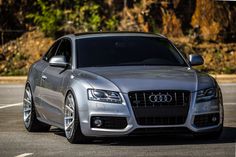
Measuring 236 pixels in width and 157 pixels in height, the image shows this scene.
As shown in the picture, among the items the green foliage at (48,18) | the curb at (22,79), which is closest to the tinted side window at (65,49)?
the curb at (22,79)

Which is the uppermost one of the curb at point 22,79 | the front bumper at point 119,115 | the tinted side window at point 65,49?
the tinted side window at point 65,49

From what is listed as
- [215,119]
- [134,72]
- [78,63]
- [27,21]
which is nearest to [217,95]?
[215,119]

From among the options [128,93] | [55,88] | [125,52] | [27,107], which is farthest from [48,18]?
[128,93]

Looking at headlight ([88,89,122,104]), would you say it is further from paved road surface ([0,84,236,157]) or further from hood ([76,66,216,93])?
paved road surface ([0,84,236,157])

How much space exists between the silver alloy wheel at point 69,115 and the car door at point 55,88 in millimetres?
251

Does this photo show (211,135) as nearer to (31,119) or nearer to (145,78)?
(145,78)

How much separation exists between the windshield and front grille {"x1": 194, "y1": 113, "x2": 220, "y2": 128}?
1.31m

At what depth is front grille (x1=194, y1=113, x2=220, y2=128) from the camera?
40.1 ft

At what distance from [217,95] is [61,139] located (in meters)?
2.28

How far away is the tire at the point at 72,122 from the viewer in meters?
12.2

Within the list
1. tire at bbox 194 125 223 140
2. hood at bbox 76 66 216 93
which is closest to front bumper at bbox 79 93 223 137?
hood at bbox 76 66 216 93

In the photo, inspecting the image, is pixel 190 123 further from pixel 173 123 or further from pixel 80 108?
pixel 80 108

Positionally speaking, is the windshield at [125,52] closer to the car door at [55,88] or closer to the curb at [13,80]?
the car door at [55,88]

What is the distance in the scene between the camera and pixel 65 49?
46.6 feet
